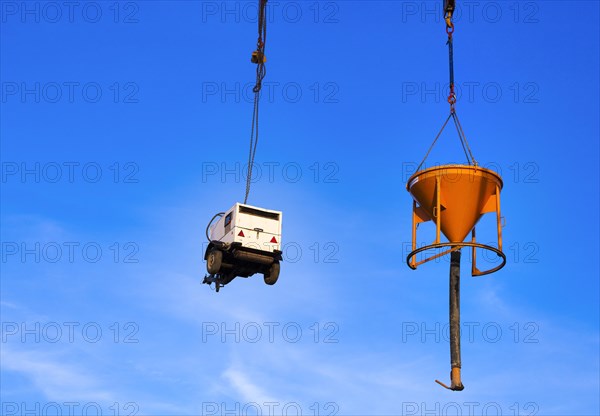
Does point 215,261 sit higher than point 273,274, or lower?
higher

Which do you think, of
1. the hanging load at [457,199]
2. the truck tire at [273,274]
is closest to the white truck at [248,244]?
the truck tire at [273,274]

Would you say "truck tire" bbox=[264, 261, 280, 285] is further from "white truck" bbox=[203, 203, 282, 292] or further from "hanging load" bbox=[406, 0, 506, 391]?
"hanging load" bbox=[406, 0, 506, 391]

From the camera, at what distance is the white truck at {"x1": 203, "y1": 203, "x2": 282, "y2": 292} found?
27.0m

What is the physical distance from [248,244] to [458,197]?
6.39 m

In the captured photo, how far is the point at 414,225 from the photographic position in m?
24.1

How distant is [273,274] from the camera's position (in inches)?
1085

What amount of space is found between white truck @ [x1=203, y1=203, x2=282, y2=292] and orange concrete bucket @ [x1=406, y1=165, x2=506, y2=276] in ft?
16.3

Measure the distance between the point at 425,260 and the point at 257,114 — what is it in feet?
31.1

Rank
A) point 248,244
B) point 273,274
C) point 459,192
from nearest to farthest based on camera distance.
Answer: point 459,192 → point 248,244 → point 273,274

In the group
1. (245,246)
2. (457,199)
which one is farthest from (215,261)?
(457,199)

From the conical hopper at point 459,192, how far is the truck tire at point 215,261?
647 centimetres

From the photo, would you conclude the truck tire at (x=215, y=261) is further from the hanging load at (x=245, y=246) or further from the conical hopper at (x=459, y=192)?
the conical hopper at (x=459, y=192)

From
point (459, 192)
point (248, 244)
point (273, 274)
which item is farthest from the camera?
point (273, 274)

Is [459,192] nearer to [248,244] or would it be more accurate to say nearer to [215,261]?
[248,244]
